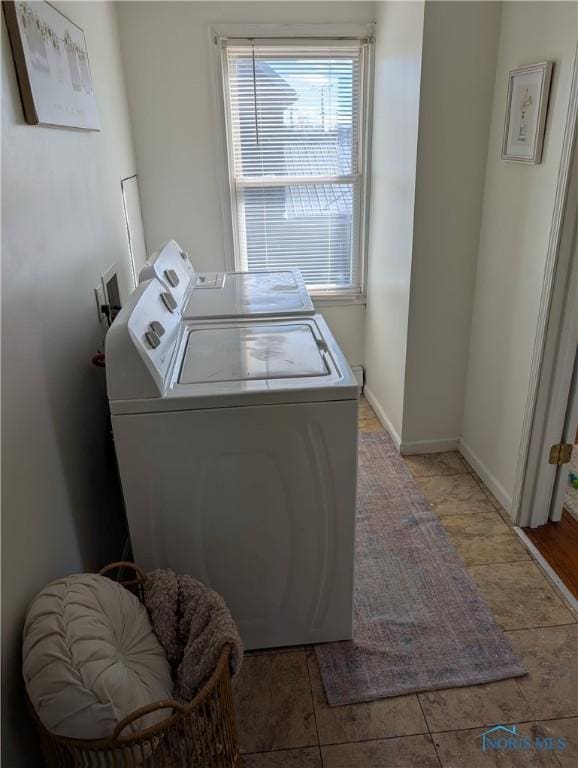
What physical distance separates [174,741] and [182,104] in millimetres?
2825

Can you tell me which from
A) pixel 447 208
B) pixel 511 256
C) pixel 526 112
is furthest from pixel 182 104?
pixel 511 256

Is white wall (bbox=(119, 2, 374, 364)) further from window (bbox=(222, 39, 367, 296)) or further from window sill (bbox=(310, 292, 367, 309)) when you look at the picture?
window sill (bbox=(310, 292, 367, 309))

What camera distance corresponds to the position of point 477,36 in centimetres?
229

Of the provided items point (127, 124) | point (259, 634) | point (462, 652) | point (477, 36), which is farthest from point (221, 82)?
point (462, 652)

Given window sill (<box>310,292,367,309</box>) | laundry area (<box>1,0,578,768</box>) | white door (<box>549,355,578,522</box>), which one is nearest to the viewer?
laundry area (<box>1,0,578,768</box>)

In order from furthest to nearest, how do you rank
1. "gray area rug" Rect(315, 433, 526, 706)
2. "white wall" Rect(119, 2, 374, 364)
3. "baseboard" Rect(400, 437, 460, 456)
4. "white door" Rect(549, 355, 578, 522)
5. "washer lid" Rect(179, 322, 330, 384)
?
"baseboard" Rect(400, 437, 460, 456), "white wall" Rect(119, 2, 374, 364), "white door" Rect(549, 355, 578, 522), "gray area rug" Rect(315, 433, 526, 706), "washer lid" Rect(179, 322, 330, 384)

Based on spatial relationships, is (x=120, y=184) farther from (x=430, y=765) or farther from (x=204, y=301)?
(x=430, y=765)

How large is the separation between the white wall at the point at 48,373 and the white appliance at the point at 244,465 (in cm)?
17

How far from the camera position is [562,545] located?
2232 millimetres

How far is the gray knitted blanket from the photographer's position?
4.27 ft

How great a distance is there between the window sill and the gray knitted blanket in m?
2.20

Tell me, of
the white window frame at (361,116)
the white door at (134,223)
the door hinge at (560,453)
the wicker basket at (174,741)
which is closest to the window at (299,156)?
the white window frame at (361,116)

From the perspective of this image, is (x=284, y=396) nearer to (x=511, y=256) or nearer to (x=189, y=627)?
(x=189, y=627)

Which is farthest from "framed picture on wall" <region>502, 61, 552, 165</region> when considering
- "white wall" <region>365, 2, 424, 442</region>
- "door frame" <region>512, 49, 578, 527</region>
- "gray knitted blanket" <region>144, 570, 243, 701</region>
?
"gray knitted blanket" <region>144, 570, 243, 701</region>
